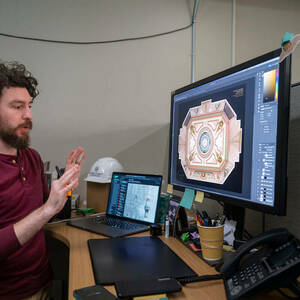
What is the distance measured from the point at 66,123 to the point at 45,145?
200 mm

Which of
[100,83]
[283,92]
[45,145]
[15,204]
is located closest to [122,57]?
[100,83]

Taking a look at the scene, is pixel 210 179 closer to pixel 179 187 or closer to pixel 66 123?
pixel 179 187

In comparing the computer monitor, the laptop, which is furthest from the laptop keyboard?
the computer monitor

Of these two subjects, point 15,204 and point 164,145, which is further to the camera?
point 164,145

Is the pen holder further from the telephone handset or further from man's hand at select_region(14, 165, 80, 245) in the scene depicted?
man's hand at select_region(14, 165, 80, 245)

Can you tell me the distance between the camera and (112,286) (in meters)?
0.65

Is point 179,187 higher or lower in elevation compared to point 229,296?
higher

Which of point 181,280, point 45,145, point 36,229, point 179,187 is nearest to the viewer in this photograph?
point 181,280

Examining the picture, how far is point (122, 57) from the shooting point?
184 cm

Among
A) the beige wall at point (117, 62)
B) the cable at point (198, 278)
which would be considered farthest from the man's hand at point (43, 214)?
the beige wall at point (117, 62)

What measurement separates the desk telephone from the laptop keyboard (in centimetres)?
60

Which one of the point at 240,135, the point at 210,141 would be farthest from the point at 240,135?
the point at 210,141

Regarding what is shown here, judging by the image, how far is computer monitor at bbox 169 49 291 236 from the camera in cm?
69

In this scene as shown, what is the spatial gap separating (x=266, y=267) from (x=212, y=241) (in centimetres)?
25
